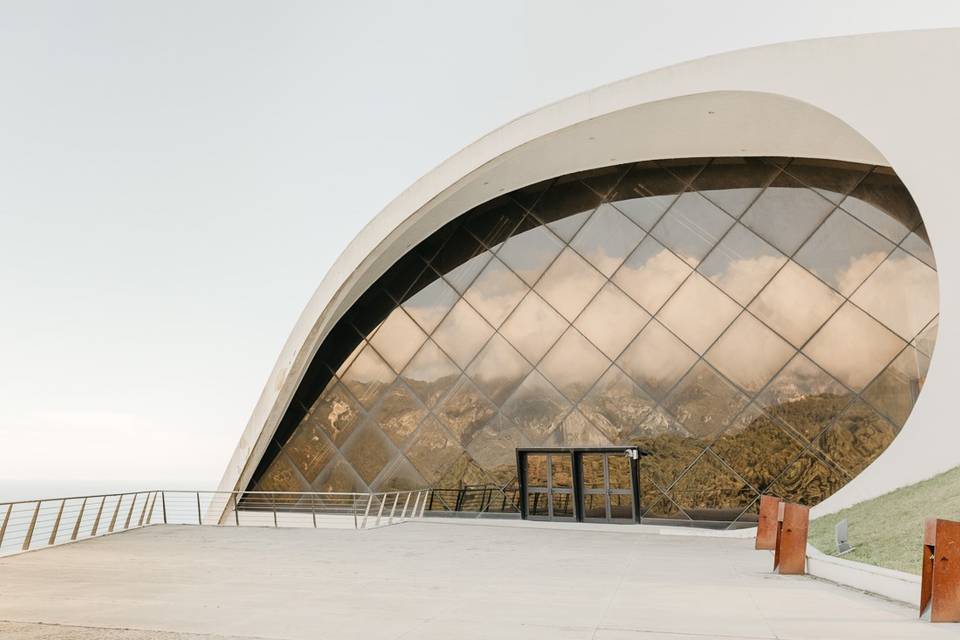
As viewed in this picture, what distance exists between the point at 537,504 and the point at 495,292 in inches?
207

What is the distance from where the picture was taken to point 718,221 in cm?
1703

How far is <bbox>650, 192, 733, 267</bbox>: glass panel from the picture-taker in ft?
55.7

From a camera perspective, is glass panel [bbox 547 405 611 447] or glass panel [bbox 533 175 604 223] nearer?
glass panel [bbox 547 405 611 447]

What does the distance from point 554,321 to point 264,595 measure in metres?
12.0

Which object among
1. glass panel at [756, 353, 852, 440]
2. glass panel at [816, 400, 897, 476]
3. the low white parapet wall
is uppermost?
glass panel at [756, 353, 852, 440]

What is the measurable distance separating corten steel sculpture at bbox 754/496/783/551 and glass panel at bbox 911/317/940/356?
565 cm

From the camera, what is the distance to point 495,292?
19094mm

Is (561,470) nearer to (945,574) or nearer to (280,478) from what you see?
(280,478)

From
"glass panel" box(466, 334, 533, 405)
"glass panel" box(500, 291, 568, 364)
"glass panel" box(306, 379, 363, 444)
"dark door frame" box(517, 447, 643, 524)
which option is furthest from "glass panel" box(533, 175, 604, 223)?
"glass panel" box(306, 379, 363, 444)

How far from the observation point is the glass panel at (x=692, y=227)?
16984 mm

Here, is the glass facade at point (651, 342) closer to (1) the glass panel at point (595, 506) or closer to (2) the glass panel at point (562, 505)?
(1) the glass panel at point (595, 506)

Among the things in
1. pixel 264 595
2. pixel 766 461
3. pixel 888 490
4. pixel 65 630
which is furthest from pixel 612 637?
pixel 766 461

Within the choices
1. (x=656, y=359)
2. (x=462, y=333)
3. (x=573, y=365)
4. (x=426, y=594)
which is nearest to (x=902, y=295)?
(x=656, y=359)

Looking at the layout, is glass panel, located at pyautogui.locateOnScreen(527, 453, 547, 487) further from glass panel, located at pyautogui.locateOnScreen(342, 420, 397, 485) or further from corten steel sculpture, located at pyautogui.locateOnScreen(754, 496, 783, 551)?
corten steel sculpture, located at pyautogui.locateOnScreen(754, 496, 783, 551)
